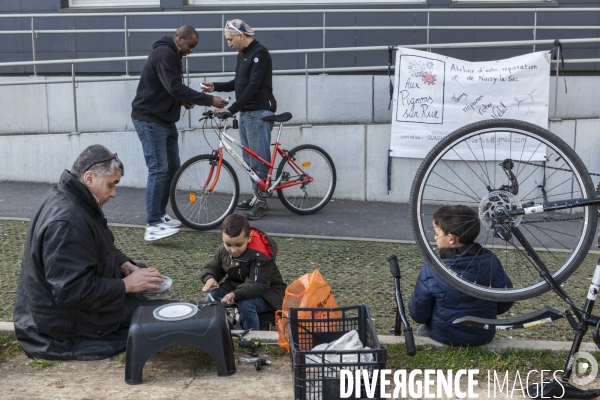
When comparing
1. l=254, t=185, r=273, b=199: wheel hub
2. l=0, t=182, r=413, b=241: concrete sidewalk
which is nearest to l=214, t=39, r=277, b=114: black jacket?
l=254, t=185, r=273, b=199: wheel hub

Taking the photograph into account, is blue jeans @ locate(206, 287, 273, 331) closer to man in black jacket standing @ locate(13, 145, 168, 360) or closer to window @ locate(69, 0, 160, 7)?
man in black jacket standing @ locate(13, 145, 168, 360)

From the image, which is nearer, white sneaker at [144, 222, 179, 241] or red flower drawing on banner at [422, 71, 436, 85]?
white sneaker at [144, 222, 179, 241]

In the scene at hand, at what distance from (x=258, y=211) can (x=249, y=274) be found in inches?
142

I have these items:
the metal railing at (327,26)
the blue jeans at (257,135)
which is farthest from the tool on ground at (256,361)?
the metal railing at (327,26)

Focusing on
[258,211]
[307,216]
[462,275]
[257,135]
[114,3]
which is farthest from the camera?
[114,3]

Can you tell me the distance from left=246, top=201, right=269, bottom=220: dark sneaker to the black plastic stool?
4296mm

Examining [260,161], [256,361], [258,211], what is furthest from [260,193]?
[256,361]

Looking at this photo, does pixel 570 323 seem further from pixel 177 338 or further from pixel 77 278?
pixel 77 278

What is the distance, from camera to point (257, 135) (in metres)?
8.52

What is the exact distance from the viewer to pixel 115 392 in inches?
160

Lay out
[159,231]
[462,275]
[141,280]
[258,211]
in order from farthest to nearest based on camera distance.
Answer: [258,211], [159,231], [141,280], [462,275]

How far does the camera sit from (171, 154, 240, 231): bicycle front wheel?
785 centimetres

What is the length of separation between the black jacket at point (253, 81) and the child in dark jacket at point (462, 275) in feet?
13.7

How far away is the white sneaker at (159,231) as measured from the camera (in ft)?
24.1
